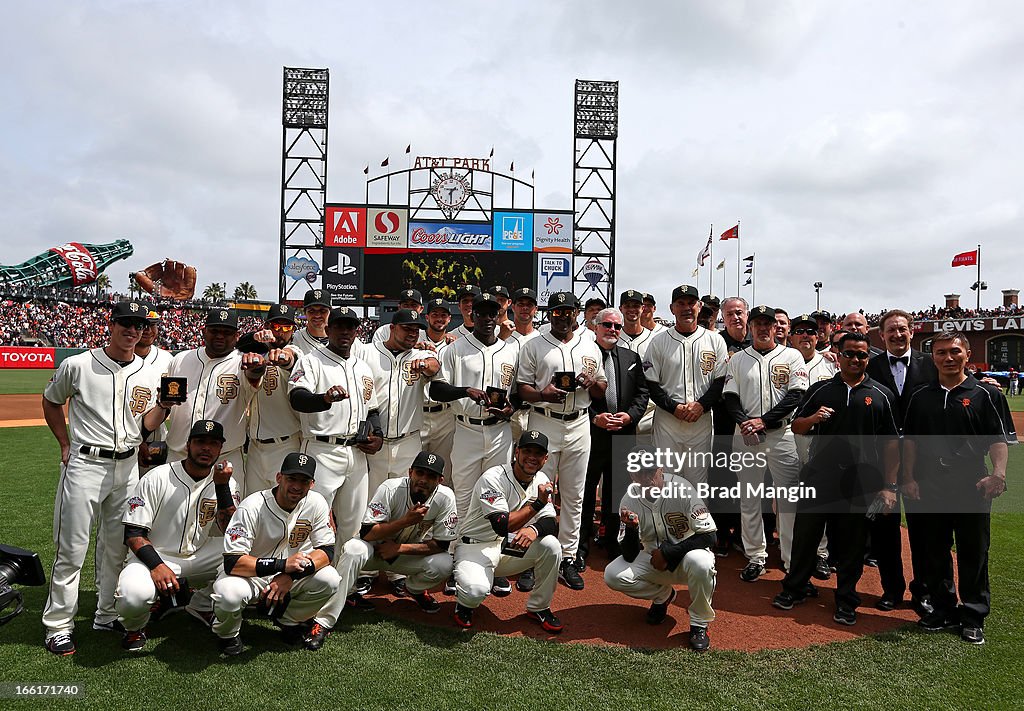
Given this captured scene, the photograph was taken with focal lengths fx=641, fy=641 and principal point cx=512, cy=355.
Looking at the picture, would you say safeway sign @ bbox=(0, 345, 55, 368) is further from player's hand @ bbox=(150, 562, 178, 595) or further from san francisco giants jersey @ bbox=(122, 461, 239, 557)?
player's hand @ bbox=(150, 562, 178, 595)

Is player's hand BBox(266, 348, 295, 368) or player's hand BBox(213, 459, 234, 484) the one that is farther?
player's hand BBox(266, 348, 295, 368)

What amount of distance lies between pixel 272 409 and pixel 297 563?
4.48 feet

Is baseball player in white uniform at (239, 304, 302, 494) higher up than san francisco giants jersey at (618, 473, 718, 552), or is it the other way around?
baseball player in white uniform at (239, 304, 302, 494)

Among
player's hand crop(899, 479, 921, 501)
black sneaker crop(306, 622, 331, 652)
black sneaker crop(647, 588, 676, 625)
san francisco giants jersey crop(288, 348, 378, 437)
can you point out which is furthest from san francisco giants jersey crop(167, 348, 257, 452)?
player's hand crop(899, 479, 921, 501)

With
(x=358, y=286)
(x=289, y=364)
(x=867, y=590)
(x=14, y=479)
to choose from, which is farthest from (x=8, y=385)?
(x=867, y=590)

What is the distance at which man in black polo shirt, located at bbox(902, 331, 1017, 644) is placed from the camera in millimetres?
3893

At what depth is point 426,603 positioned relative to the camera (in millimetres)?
4355

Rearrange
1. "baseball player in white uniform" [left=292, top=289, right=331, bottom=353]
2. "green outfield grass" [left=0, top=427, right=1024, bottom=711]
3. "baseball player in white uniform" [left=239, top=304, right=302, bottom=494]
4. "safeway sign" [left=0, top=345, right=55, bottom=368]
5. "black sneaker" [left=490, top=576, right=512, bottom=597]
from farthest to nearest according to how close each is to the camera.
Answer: "safeway sign" [left=0, top=345, right=55, bottom=368]
"baseball player in white uniform" [left=292, top=289, right=331, bottom=353]
"black sneaker" [left=490, top=576, right=512, bottom=597]
"baseball player in white uniform" [left=239, top=304, right=302, bottom=494]
"green outfield grass" [left=0, top=427, right=1024, bottom=711]

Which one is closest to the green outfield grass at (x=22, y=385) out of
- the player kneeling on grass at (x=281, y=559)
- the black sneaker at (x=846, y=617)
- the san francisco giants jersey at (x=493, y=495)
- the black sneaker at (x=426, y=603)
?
the player kneeling on grass at (x=281, y=559)

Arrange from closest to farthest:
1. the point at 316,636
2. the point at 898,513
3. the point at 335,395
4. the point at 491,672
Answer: the point at 491,672, the point at 316,636, the point at 335,395, the point at 898,513

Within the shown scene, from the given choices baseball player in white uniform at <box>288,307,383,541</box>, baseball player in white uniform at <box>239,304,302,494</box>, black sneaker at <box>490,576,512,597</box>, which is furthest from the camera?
black sneaker at <box>490,576,512,597</box>

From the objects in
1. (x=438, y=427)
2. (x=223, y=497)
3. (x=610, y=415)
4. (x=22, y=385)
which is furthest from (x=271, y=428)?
(x=22, y=385)

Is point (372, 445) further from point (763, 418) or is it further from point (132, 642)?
point (763, 418)

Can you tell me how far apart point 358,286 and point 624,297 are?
19394 millimetres
